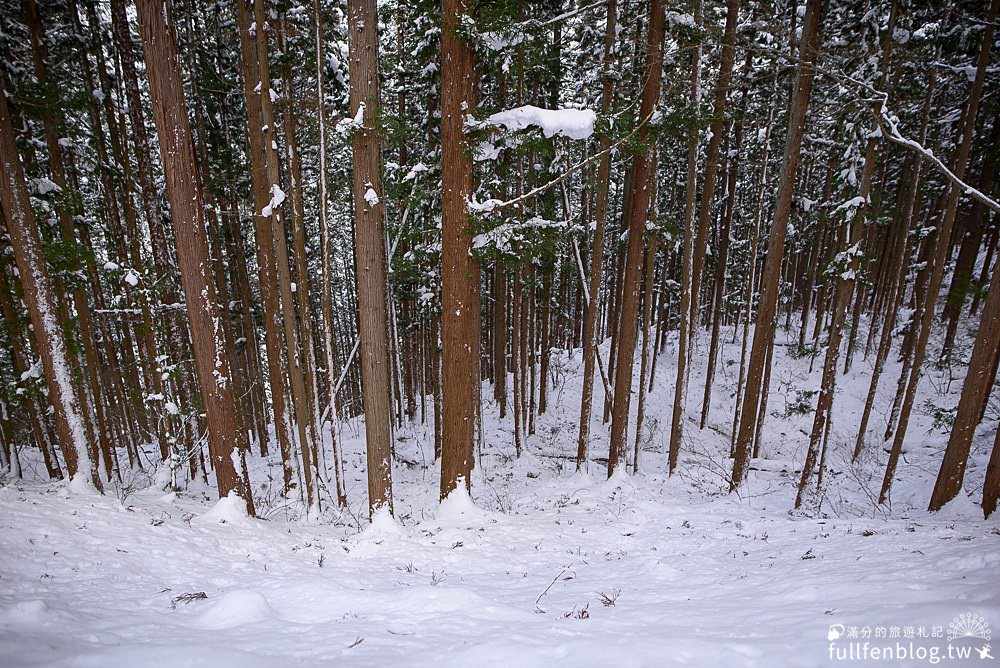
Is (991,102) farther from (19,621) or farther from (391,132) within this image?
(19,621)

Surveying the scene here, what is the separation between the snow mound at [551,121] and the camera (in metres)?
6.18

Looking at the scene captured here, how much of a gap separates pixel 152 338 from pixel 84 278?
5.87 ft

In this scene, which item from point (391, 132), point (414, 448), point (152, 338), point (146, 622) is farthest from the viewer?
point (414, 448)

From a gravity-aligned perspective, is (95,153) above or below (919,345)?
above

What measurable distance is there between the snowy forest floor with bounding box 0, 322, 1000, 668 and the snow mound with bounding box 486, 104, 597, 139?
19.9 feet

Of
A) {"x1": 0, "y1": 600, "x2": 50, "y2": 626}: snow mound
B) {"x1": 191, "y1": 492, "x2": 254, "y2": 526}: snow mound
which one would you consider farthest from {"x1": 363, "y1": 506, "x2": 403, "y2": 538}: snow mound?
{"x1": 0, "y1": 600, "x2": 50, "y2": 626}: snow mound

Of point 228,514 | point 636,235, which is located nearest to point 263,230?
point 228,514

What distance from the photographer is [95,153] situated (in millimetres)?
11102

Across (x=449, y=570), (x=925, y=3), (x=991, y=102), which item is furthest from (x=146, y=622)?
(x=991, y=102)

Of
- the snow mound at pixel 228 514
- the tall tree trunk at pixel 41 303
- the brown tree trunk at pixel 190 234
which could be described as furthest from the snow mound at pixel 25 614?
the tall tree trunk at pixel 41 303

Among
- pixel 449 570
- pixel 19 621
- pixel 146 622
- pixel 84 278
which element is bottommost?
pixel 449 570

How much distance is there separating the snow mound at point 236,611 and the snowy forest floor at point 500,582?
21 mm

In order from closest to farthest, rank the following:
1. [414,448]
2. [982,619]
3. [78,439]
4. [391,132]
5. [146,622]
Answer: [982,619] < [146,622] < [391,132] < [78,439] < [414,448]

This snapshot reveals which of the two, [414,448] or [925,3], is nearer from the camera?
[925,3]
